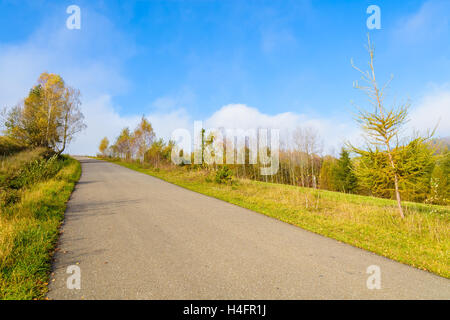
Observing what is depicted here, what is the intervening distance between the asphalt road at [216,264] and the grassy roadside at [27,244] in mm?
207

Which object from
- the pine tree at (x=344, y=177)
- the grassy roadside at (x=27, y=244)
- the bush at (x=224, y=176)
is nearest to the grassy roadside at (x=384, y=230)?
the bush at (x=224, y=176)

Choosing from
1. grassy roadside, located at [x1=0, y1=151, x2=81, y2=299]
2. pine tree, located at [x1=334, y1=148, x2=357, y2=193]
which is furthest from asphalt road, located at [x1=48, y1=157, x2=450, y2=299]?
pine tree, located at [x1=334, y1=148, x2=357, y2=193]

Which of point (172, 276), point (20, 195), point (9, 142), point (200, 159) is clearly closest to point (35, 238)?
point (172, 276)

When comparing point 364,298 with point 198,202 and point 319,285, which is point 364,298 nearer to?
point 319,285

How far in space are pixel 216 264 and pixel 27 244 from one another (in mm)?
3781

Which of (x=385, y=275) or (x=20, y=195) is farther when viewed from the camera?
(x=20, y=195)

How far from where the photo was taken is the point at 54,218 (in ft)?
19.3

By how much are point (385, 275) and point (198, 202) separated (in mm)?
6791

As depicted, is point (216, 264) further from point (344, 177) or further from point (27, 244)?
point (344, 177)

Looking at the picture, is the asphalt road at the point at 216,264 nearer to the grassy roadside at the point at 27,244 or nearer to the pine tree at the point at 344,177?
the grassy roadside at the point at 27,244

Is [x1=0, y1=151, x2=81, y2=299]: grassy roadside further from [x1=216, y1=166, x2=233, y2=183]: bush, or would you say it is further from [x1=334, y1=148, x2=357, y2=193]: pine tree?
[x1=334, y1=148, x2=357, y2=193]: pine tree

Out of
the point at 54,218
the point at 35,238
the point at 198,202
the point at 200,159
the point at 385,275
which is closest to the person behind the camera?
the point at 385,275

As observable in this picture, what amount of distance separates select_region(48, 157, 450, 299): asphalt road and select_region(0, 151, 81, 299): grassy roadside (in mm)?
207

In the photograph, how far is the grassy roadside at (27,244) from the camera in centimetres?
291
